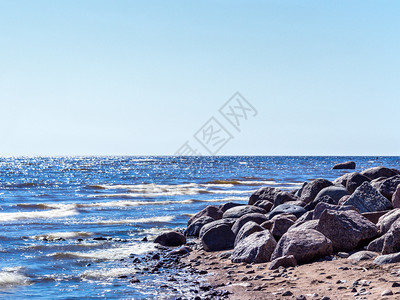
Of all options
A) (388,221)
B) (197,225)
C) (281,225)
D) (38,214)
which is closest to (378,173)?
(197,225)

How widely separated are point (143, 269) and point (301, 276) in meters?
3.57

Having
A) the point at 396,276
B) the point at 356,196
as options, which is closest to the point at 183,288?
the point at 396,276

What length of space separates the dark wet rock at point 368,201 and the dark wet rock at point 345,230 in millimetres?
2601

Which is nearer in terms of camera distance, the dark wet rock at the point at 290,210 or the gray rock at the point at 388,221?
the gray rock at the point at 388,221

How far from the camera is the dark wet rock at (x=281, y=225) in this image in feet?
33.6

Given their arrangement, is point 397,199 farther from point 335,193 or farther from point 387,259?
point 387,259

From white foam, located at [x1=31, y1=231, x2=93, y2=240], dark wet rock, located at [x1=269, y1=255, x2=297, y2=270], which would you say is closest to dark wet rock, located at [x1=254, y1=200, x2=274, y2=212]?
white foam, located at [x1=31, y1=231, x2=93, y2=240]

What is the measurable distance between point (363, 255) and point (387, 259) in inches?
24.1

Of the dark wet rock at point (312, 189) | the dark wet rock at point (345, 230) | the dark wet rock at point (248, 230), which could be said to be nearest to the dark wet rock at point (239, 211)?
the dark wet rock at point (312, 189)

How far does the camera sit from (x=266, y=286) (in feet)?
24.0

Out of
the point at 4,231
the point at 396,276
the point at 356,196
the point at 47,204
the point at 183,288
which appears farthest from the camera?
the point at 47,204

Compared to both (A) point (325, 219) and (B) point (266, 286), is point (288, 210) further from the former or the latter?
(B) point (266, 286)

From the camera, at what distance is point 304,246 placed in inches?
322

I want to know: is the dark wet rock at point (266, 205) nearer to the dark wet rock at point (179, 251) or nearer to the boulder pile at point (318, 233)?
the boulder pile at point (318, 233)
